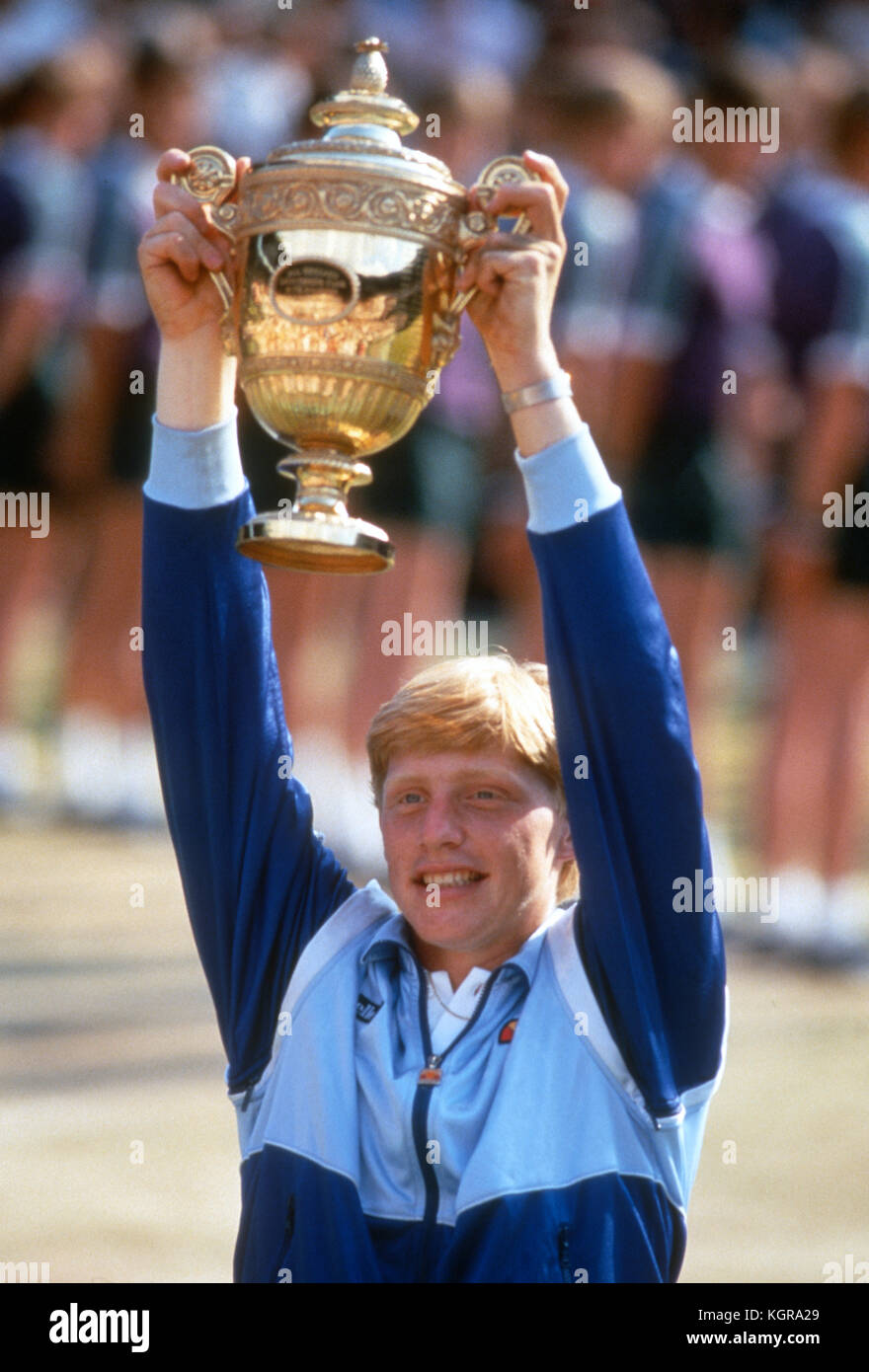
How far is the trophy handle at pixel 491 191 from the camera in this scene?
2.23 m

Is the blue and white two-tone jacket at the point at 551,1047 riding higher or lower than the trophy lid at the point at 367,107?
lower

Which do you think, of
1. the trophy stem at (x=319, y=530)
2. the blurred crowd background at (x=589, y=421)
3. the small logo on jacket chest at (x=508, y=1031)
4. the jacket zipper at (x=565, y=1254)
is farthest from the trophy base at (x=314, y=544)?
the blurred crowd background at (x=589, y=421)

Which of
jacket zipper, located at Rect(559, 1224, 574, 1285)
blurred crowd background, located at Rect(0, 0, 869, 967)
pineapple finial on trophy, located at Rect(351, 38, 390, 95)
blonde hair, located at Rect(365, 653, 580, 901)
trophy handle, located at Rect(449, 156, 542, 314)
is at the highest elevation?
blurred crowd background, located at Rect(0, 0, 869, 967)

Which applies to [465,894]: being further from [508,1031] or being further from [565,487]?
[565,487]

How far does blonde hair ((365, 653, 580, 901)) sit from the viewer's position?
231 cm

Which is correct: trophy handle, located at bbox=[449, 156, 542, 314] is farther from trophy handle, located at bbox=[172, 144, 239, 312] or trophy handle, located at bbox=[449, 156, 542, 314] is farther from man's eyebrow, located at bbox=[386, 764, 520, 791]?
man's eyebrow, located at bbox=[386, 764, 520, 791]

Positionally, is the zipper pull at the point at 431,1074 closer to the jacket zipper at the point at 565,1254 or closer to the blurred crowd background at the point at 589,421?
the jacket zipper at the point at 565,1254

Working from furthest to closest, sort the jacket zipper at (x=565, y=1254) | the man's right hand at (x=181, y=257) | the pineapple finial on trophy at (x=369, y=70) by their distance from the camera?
the pineapple finial on trophy at (x=369, y=70) < the man's right hand at (x=181, y=257) < the jacket zipper at (x=565, y=1254)

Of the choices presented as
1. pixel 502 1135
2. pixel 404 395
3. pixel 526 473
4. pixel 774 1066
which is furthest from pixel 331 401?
pixel 774 1066

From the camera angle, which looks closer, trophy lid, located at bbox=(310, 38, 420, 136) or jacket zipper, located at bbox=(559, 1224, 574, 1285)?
jacket zipper, located at bbox=(559, 1224, 574, 1285)

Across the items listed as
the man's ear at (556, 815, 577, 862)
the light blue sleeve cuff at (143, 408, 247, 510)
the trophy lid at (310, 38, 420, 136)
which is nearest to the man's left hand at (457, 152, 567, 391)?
the trophy lid at (310, 38, 420, 136)

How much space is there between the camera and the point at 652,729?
2.14 meters

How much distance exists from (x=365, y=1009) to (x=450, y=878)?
15cm
